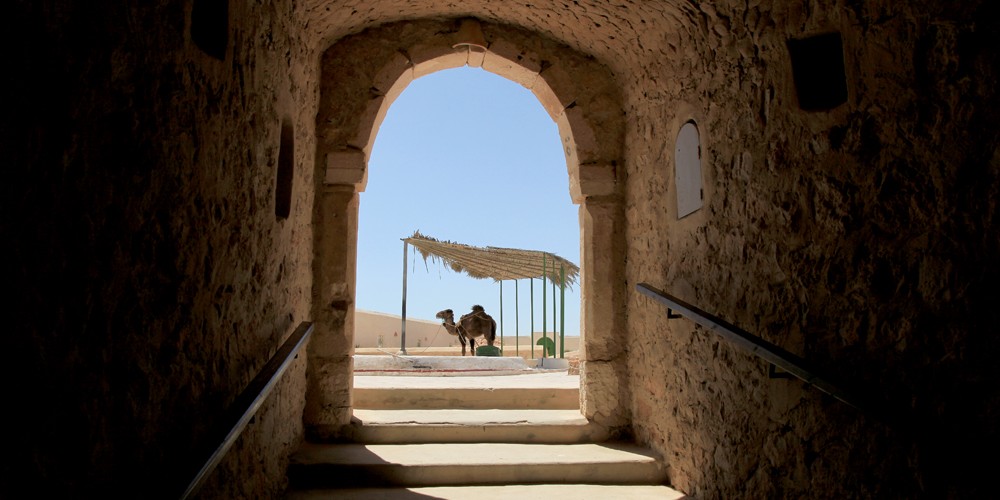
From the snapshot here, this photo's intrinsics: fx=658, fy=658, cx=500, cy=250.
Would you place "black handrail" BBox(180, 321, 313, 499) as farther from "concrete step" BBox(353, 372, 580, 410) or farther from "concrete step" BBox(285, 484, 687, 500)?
"concrete step" BBox(353, 372, 580, 410)

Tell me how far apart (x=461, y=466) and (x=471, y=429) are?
526mm

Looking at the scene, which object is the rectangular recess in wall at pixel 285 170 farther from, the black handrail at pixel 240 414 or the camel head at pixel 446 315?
the camel head at pixel 446 315

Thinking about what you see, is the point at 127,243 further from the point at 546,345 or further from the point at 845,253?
the point at 546,345

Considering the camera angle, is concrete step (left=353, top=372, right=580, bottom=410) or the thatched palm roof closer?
concrete step (left=353, top=372, right=580, bottom=410)

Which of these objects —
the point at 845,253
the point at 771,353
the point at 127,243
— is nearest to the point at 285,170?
the point at 127,243

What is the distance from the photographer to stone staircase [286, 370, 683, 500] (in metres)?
3.21

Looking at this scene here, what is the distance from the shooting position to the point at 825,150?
2.08 m

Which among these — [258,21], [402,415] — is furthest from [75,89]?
[402,415]

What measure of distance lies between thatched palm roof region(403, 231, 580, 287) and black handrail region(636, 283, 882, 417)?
6.38m

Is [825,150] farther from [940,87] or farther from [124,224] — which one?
[124,224]

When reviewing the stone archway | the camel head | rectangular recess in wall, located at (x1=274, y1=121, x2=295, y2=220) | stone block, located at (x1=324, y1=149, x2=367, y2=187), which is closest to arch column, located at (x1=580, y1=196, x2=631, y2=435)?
the stone archway

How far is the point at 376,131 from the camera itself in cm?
421

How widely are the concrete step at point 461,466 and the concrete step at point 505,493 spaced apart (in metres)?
0.07

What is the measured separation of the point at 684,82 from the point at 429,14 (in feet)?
5.69
